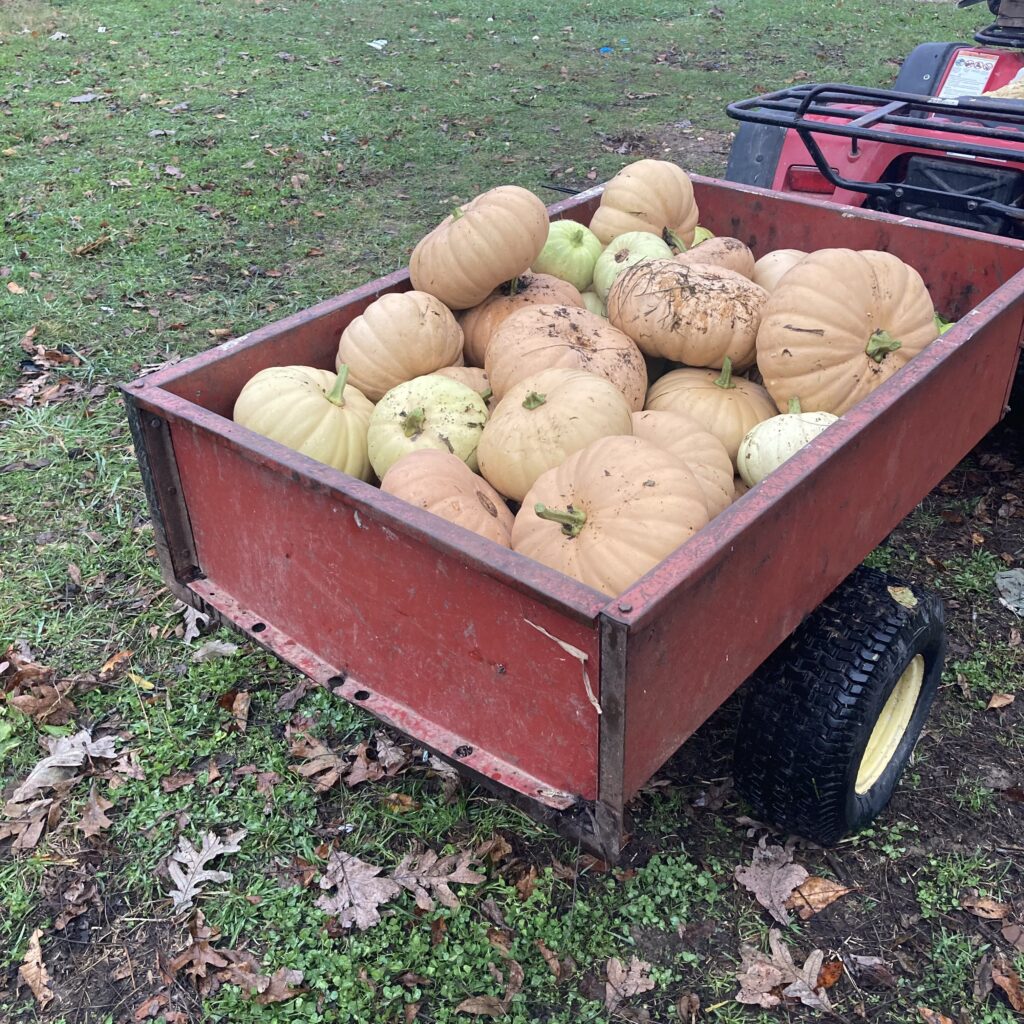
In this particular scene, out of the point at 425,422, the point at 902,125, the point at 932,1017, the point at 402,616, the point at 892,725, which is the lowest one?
the point at 932,1017

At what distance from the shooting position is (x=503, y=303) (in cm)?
352

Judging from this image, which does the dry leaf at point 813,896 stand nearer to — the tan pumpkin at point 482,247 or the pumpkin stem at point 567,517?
the pumpkin stem at point 567,517

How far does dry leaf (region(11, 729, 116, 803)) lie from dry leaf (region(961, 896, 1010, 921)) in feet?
8.72

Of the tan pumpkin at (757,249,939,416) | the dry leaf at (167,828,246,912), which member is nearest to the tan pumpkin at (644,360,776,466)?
the tan pumpkin at (757,249,939,416)

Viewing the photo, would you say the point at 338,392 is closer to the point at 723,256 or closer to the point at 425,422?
the point at 425,422

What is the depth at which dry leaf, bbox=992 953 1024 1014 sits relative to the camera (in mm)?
2586

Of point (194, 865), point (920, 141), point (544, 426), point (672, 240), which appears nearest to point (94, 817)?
point (194, 865)

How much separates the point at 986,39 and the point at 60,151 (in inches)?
277

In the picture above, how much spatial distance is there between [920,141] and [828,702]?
205 centimetres

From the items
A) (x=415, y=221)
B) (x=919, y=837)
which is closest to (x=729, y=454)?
(x=919, y=837)

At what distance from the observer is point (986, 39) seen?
527 centimetres

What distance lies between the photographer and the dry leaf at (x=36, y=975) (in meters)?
2.65

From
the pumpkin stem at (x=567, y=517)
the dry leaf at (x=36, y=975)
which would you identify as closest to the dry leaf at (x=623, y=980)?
the pumpkin stem at (x=567, y=517)

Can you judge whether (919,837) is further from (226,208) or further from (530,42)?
(530,42)
